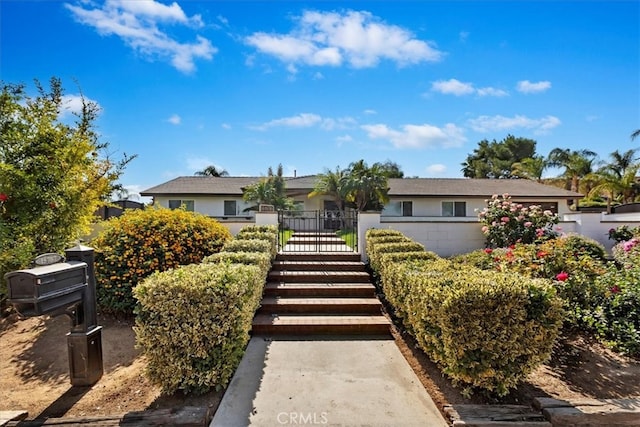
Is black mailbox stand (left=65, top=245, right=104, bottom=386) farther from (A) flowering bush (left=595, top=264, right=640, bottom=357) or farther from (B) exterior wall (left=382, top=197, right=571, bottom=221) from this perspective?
(B) exterior wall (left=382, top=197, right=571, bottom=221)

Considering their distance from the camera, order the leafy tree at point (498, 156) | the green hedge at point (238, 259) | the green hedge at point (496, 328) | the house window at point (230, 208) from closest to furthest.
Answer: the green hedge at point (496, 328), the green hedge at point (238, 259), the house window at point (230, 208), the leafy tree at point (498, 156)

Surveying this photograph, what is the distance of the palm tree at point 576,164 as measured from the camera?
27656 millimetres

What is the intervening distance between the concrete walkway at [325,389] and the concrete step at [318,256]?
3056 mm

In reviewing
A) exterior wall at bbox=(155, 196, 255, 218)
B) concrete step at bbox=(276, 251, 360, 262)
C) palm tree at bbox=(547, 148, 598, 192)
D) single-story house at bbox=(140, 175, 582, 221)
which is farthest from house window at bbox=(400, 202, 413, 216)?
palm tree at bbox=(547, 148, 598, 192)

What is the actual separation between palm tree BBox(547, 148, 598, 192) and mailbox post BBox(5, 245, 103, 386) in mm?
35118

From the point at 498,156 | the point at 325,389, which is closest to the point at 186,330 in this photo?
the point at 325,389

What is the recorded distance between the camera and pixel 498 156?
3906cm

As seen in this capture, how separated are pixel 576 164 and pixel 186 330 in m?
34.7

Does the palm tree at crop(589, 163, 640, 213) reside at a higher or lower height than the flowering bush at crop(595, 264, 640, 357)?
higher

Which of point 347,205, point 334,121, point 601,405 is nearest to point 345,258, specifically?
point 601,405

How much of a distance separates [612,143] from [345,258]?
30.0m

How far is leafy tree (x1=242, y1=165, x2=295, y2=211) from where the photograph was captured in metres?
18.0

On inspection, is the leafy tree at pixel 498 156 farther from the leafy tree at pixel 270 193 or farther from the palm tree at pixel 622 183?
the leafy tree at pixel 270 193

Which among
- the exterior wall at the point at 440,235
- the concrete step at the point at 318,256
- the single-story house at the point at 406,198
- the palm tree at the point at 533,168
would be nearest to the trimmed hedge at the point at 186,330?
the concrete step at the point at 318,256
